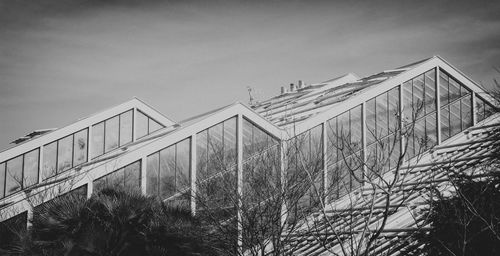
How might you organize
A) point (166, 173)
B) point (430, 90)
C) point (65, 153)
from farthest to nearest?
point (65, 153) < point (430, 90) < point (166, 173)

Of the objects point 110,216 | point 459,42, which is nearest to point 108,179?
point 110,216

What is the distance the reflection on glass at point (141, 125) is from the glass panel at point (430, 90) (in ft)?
53.1

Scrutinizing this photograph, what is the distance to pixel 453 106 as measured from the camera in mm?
24094

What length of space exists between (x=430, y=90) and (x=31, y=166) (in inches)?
774

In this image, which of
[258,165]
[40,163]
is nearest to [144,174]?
[258,165]

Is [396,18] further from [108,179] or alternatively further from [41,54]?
[41,54]

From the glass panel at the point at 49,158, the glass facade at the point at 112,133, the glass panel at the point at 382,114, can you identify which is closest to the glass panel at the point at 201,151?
the glass panel at the point at 382,114

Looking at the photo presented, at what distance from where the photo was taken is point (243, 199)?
15.0 meters

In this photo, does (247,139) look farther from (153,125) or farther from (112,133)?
(153,125)

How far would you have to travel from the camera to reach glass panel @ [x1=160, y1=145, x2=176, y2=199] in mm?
18562

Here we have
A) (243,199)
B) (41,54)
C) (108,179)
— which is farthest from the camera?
(41,54)

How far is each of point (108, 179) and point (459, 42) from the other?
16.6m

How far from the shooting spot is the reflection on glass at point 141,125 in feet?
103

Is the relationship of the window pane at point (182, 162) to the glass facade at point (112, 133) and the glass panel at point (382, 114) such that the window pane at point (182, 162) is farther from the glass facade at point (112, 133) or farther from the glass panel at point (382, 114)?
the glass facade at point (112, 133)
